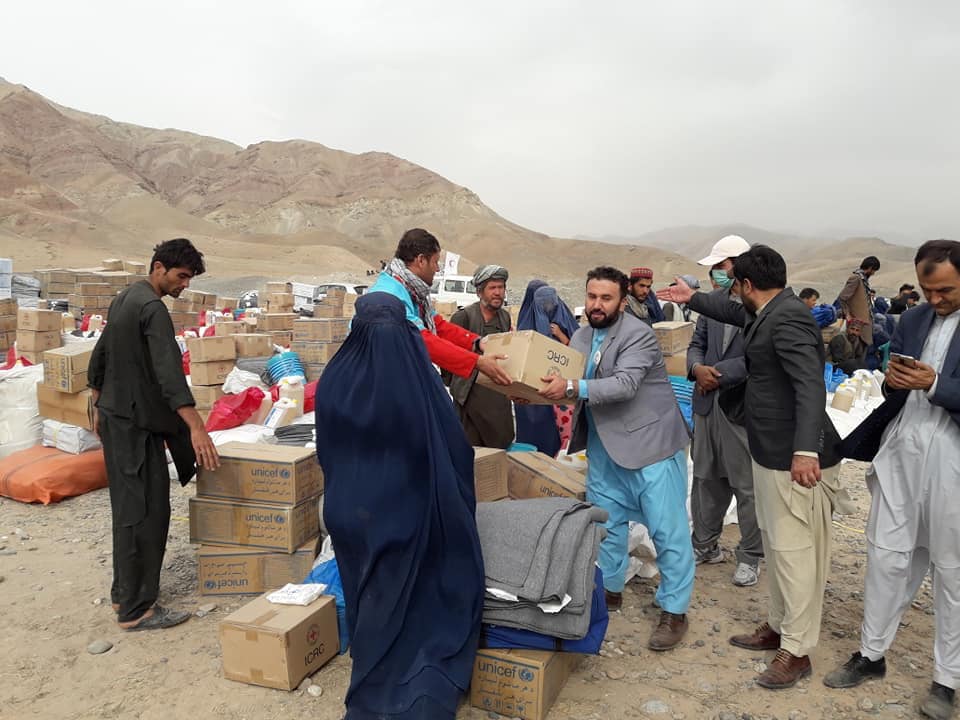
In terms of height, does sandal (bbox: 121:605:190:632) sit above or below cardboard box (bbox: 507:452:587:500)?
below

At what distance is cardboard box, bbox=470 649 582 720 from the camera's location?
8.21 feet

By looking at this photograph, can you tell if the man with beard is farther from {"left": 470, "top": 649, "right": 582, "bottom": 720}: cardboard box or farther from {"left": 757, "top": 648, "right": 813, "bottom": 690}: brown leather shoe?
{"left": 757, "top": 648, "right": 813, "bottom": 690}: brown leather shoe

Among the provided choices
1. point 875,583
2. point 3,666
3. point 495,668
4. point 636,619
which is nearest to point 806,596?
point 875,583

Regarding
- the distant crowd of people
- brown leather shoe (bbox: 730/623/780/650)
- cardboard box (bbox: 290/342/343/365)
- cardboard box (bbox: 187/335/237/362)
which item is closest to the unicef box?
the distant crowd of people

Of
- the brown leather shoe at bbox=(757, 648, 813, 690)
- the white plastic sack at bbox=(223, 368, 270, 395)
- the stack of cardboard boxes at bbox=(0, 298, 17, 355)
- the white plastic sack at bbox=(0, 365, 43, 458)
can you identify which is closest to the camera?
the brown leather shoe at bbox=(757, 648, 813, 690)

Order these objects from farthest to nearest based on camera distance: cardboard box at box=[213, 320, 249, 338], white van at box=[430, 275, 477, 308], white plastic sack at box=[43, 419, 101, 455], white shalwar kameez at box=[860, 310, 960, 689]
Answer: white van at box=[430, 275, 477, 308] < cardboard box at box=[213, 320, 249, 338] < white plastic sack at box=[43, 419, 101, 455] < white shalwar kameez at box=[860, 310, 960, 689]

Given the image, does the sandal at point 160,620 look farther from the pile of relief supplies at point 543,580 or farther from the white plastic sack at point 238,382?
the white plastic sack at point 238,382

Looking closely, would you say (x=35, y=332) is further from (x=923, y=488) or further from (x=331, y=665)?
(x=923, y=488)

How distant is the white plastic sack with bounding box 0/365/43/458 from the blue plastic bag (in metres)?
3.69

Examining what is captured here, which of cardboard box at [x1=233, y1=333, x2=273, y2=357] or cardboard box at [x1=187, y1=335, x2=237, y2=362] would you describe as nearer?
cardboard box at [x1=187, y1=335, x2=237, y2=362]

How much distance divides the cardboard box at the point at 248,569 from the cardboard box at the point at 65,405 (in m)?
2.17

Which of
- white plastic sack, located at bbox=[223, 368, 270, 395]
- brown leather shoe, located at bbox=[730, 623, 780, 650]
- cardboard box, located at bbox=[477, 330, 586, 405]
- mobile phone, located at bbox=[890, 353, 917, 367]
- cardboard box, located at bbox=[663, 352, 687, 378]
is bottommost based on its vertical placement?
brown leather shoe, located at bbox=[730, 623, 780, 650]

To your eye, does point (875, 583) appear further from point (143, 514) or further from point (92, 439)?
point (92, 439)

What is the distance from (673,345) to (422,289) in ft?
7.85
